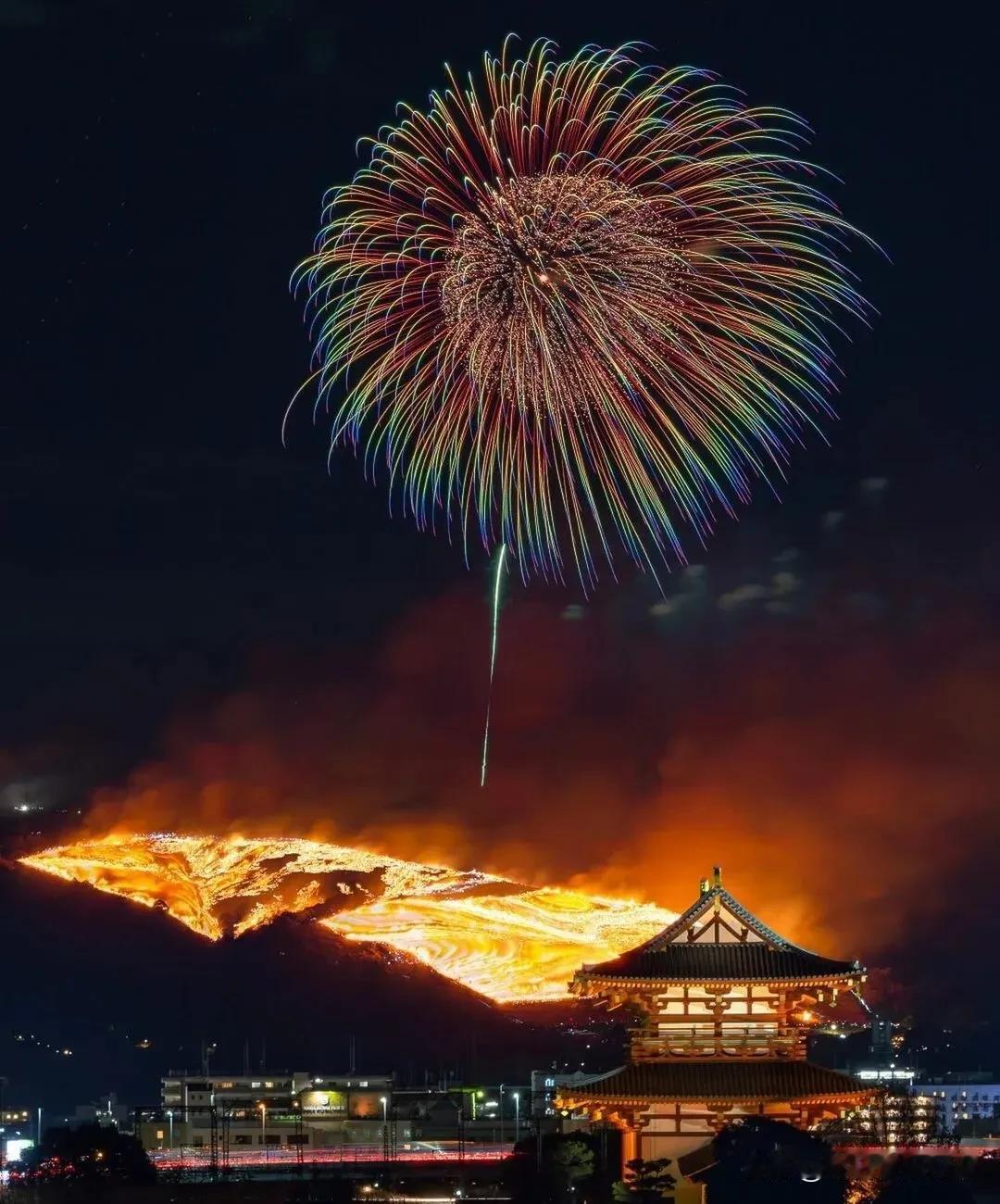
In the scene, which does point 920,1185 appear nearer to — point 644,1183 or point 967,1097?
point 644,1183

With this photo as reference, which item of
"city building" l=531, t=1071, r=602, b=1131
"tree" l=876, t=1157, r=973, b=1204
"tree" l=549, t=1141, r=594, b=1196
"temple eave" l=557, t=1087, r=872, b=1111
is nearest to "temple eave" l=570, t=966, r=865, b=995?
"temple eave" l=557, t=1087, r=872, b=1111

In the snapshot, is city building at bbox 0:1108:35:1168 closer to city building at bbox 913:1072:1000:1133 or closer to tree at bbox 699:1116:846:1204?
tree at bbox 699:1116:846:1204

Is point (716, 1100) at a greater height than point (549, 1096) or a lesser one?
greater

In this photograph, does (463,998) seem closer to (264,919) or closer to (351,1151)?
(264,919)

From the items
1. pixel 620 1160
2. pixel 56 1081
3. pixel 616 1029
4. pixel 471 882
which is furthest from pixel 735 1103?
pixel 56 1081

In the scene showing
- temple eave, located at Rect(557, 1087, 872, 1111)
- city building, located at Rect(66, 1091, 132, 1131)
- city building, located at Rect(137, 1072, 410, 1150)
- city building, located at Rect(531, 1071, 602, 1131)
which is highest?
temple eave, located at Rect(557, 1087, 872, 1111)

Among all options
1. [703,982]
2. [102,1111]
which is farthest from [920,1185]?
[102,1111]

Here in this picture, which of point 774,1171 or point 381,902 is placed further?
point 381,902
